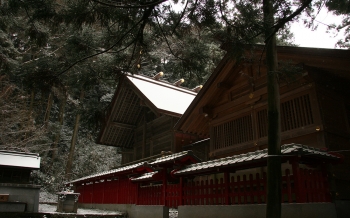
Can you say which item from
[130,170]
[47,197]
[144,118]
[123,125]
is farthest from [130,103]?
[47,197]

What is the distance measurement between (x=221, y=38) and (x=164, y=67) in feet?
101

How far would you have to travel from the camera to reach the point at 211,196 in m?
7.86

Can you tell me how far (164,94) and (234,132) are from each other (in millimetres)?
7896

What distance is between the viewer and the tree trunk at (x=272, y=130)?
4637mm

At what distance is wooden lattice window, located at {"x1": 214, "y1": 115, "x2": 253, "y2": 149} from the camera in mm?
10035

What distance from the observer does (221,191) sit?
25.3 feet

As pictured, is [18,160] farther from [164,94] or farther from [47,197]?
[47,197]

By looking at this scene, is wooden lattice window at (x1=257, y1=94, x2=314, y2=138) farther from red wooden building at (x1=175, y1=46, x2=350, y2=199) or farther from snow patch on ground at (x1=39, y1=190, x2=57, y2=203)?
snow patch on ground at (x1=39, y1=190, x2=57, y2=203)

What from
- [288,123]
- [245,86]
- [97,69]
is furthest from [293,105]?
[97,69]

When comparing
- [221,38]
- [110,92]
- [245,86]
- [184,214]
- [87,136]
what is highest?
[110,92]

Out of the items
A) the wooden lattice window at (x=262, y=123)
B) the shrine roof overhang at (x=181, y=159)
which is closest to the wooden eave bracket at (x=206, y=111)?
the wooden lattice window at (x=262, y=123)

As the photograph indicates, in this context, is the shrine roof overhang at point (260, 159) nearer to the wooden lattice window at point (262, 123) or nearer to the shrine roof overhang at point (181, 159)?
the shrine roof overhang at point (181, 159)

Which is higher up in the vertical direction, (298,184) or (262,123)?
(262,123)

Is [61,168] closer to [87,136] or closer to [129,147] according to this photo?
[87,136]
